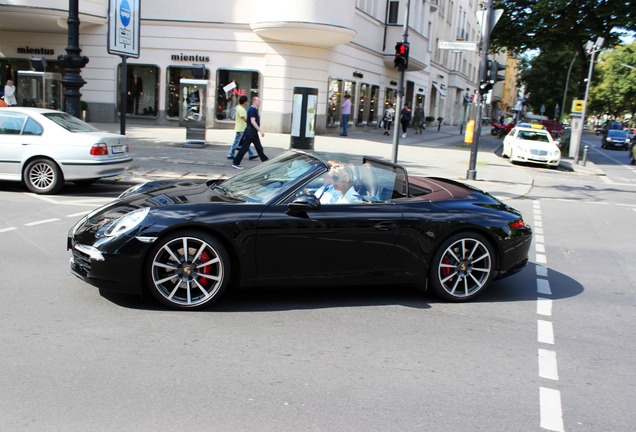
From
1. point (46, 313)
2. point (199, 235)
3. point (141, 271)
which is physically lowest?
point (46, 313)

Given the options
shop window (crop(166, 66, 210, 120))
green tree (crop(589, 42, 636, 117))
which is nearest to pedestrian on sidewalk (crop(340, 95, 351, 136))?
shop window (crop(166, 66, 210, 120))

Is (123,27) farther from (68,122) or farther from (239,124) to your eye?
(68,122)

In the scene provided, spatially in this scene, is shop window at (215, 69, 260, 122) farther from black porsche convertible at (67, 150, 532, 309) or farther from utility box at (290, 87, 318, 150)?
black porsche convertible at (67, 150, 532, 309)

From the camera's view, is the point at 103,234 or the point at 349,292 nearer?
the point at 103,234

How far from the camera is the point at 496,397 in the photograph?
140 inches

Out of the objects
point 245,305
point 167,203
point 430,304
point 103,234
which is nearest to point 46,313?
point 103,234

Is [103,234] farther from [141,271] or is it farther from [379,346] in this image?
[379,346]

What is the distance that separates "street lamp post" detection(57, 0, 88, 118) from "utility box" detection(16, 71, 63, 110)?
11.9 meters

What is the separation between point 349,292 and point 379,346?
1.28m

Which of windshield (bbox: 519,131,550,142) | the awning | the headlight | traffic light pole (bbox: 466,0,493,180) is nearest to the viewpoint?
the headlight

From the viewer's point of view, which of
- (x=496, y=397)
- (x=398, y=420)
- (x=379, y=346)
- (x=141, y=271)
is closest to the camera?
(x=398, y=420)

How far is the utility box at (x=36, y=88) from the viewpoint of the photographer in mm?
23672

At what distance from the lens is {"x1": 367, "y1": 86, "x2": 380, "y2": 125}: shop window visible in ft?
108

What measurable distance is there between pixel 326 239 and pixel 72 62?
10.6 meters
